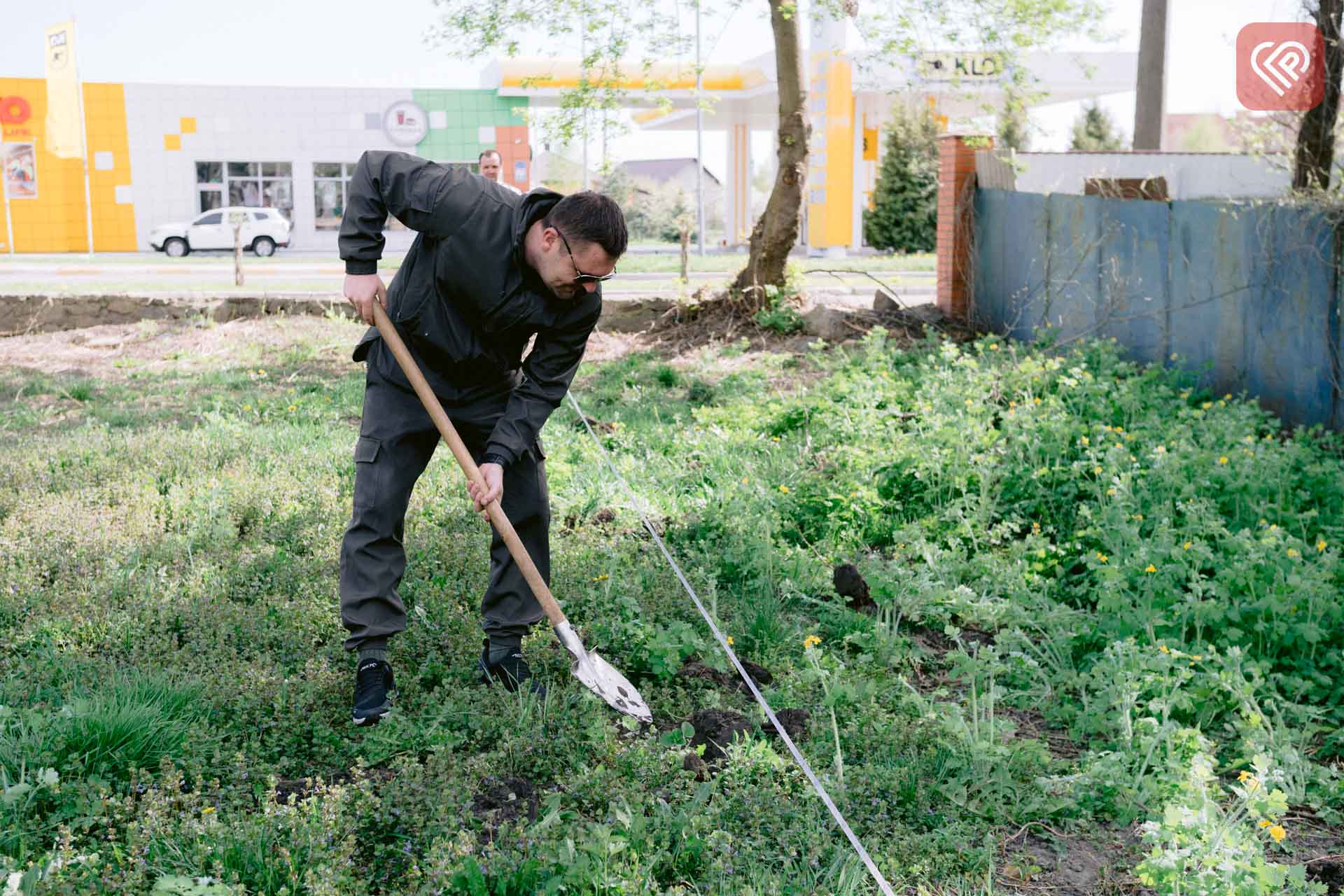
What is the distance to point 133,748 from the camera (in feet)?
10.8

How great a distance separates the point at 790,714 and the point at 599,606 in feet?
3.52

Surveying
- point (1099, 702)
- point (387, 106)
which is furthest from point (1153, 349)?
point (387, 106)

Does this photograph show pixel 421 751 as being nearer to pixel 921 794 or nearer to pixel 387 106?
pixel 921 794

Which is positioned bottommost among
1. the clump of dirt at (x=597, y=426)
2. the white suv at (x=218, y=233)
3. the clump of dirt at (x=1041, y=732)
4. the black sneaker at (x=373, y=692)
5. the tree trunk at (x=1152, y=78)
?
the clump of dirt at (x=1041, y=732)

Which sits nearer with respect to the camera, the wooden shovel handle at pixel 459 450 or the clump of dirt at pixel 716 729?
the clump of dirt at pixel 716 729

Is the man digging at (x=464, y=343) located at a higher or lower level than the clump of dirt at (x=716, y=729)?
higher

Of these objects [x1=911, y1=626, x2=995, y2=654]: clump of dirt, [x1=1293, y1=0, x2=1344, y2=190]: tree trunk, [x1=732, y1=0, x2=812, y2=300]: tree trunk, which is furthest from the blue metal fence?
[x1=911, y1=626, x2=995, y2=654]: clump of dirt

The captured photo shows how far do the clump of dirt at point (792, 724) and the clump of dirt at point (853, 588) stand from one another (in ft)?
4.05

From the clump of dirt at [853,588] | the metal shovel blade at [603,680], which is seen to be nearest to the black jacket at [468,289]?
the metal shovel blade at [603,680]

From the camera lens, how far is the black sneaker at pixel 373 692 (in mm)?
3676

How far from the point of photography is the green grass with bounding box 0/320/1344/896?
2973mm

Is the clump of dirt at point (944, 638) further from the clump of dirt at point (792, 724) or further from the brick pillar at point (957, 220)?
the brick pillar at point (957, 220)

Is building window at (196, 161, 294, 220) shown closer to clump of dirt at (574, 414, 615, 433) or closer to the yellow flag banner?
the yellow flag banner

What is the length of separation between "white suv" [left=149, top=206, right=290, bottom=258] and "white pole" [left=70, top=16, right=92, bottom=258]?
1848 mm
